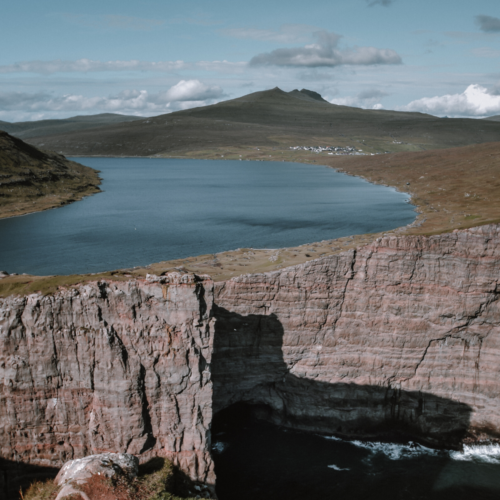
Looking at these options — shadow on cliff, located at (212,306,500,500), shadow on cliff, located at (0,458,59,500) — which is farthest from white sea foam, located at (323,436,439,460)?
shadow on cliff, located at (0,458,59,500)

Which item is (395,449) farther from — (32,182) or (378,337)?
(32,182)

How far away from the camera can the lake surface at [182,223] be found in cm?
8031

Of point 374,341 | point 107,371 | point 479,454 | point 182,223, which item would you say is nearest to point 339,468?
point 374,341

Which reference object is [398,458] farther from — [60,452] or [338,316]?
[60,452]

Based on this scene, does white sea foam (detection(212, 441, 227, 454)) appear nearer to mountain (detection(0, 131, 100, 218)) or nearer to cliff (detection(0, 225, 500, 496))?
cliff (detection(0, 225, 500, 496))

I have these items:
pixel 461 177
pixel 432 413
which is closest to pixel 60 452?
pixel 432 413

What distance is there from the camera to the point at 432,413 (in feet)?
117

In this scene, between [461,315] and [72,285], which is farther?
[461,315]

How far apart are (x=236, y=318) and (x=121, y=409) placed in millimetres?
10387

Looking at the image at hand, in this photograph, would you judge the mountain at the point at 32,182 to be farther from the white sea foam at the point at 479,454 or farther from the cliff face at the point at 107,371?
the white sea foam at the point at 479,454

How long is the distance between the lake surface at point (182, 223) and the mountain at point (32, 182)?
678 cm

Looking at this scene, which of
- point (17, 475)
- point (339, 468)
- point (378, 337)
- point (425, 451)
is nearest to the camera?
point (17, 475)

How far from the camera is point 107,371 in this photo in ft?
85.0

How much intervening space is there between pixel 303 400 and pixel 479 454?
12.6 meters
